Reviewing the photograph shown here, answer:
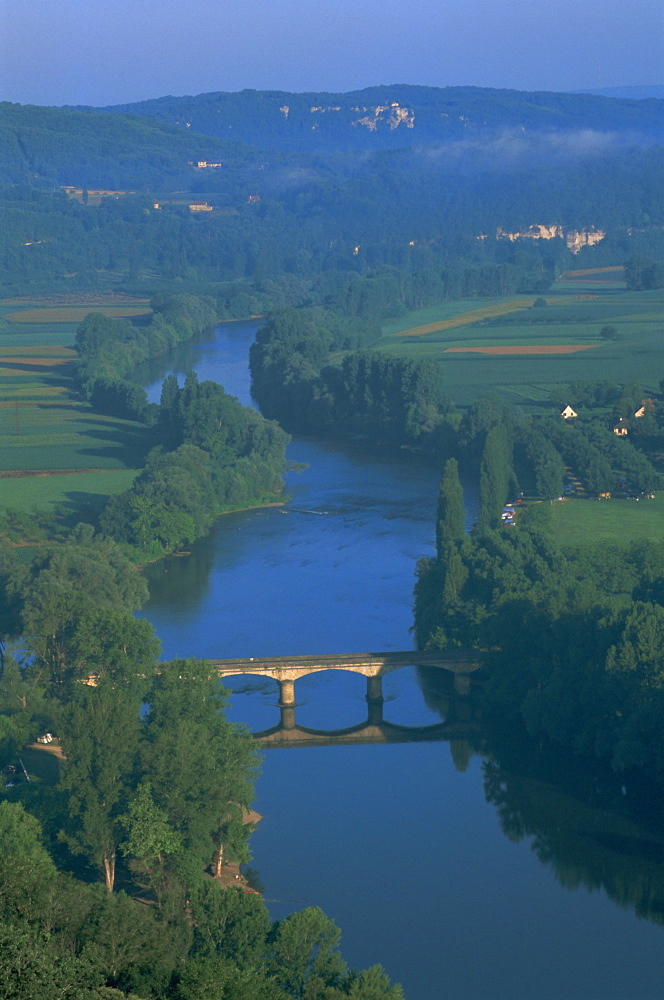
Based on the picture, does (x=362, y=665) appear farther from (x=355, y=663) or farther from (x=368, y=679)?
(x=368, y=679)

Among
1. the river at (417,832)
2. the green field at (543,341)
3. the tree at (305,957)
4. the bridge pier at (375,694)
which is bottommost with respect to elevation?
the river at (417,832)

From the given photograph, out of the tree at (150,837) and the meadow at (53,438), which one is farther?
the meadow at (53,438)

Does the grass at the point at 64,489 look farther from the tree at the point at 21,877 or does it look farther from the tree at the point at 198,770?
the tree at the point at 21,877

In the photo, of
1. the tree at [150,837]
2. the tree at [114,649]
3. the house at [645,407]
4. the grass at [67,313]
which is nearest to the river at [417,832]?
the tree at [150,837]

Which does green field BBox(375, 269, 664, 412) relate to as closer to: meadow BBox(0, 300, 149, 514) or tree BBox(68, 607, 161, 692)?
meadow BBox(0, 300, 149, 514)

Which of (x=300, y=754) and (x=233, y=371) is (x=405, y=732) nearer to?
(x=300, y=754)

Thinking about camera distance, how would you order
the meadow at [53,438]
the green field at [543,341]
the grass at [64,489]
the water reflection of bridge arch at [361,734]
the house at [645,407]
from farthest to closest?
the green field at [543,341] < the house at [645,407] < the meadow at [53,438] < the grass at [64,489] < the water reflection of bridge arch at [361,734]

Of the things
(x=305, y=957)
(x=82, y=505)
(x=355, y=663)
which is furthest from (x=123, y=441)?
(x=305, y=957)

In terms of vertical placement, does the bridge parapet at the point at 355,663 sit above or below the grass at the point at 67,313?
below
